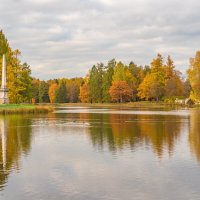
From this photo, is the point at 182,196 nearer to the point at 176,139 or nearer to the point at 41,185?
the point at 41,185

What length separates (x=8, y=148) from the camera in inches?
955

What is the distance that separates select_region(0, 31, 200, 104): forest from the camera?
8450 centimetres

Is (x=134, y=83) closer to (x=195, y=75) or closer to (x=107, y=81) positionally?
(x=107, y=81)

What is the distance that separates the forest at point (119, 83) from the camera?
277 ft

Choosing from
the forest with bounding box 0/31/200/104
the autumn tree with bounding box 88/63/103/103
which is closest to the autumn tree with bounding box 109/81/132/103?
the forest with bounding box 0/31/200/104

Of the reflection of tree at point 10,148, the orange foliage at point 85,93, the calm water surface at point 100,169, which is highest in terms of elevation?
the orange foliage at point 85,93

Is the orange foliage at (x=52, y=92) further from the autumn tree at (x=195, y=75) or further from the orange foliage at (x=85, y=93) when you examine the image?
the autumn tree at (x=195, y=75)

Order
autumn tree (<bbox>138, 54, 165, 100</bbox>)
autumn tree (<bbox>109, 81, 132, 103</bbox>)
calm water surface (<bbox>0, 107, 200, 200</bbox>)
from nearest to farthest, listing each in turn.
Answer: calm water surface (<bbox>0, 107, 200, 200</bbox>)
autumn tree (<bbox>138, 54, 165, 100</bbox>)
autumn tree (<bbox>109, 81, 132, 103</bbox>)

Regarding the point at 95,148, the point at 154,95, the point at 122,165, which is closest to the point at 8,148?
the point at 95,148

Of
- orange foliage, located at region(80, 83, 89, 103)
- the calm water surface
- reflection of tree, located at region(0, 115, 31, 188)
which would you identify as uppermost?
orange foliage, located at region(80, 83, 89, 103)

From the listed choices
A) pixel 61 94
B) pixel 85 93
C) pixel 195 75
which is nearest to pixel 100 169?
pixel 195 75

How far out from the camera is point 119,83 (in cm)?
13125

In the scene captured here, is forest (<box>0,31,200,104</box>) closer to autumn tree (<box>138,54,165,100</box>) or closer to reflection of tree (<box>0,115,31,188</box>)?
autumn tree (<box>138,54,165,100</box>)

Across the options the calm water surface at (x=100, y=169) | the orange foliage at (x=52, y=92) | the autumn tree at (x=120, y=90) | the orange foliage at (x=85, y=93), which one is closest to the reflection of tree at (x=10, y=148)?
the calm water surface at (x=100, y=169)
